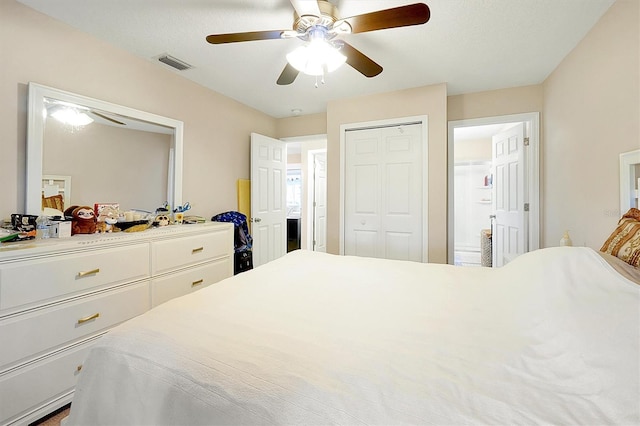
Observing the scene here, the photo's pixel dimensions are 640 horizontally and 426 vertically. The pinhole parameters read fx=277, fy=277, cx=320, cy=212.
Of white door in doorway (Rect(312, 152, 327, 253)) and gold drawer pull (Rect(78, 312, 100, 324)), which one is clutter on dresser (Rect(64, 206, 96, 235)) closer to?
gold drawer pull (Rect(78, 312, 100, 324))

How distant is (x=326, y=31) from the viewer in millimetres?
1664

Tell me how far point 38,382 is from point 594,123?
374cm

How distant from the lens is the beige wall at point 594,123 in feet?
5.16

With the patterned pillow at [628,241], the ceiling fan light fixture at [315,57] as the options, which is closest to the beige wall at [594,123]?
the patterned pillow at [628,241]

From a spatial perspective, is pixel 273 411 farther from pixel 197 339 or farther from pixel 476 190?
pixel 476 190

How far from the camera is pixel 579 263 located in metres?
1.01

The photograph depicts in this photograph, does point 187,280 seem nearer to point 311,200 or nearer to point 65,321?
point 65,321

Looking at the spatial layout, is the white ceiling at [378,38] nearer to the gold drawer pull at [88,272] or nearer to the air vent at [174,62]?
the air vent at [174,62]

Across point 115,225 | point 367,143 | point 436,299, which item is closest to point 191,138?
point 115,225

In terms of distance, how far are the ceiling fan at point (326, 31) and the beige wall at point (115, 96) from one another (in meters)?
1.17

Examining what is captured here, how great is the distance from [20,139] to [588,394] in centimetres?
290

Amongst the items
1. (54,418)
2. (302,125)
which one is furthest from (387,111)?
(54,418)

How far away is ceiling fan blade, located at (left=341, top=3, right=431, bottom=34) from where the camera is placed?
4.37ft

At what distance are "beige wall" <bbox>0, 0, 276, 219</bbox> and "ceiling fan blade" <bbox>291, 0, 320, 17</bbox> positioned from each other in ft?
5.64
